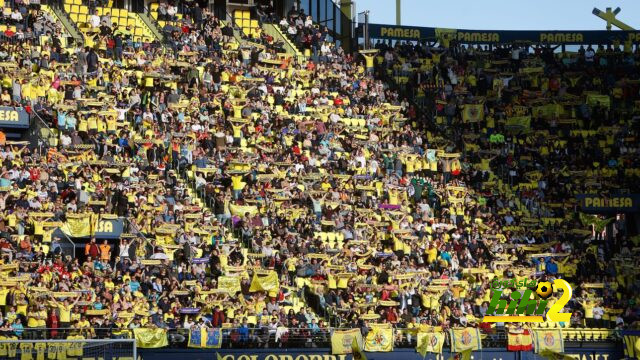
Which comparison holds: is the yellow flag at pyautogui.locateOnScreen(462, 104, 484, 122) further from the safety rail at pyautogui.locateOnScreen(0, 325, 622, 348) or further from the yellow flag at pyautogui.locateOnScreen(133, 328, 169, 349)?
the yellow flag at pyautogui.locateOnScreen(133, 328, 169, 349)

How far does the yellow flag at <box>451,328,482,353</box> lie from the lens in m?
40.5

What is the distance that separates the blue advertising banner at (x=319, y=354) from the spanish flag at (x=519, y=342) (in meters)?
0.15

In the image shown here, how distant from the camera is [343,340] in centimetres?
3916

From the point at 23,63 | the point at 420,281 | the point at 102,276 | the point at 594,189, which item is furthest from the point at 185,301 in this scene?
the point at 594,189

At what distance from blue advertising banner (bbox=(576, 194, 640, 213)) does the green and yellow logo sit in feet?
21.0

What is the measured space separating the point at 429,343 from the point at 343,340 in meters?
2.50

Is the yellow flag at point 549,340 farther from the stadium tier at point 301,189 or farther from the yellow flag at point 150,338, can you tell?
the yellow flag at point 150,338

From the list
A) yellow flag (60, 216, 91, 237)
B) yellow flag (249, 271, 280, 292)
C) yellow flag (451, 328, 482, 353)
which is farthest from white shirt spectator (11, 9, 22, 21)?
yellow flag (451, 328, 482, 353)

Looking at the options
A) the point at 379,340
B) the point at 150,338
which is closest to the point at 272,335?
the point at 379,340

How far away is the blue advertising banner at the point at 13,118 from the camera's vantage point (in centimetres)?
4350

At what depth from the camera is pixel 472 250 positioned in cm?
4675

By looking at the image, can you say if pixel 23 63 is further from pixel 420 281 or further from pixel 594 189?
pixel 594 189

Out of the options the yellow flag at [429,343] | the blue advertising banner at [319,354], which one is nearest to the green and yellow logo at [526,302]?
the blue advertising banner at [319,354]

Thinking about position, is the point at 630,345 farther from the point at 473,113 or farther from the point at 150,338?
the point at 473,113
